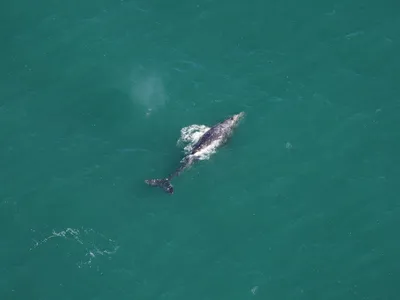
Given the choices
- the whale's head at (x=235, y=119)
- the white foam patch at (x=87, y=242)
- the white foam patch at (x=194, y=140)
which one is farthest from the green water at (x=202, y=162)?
the white foam patch at (x=194, y=140)

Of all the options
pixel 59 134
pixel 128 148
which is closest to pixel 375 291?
pixel 128 148

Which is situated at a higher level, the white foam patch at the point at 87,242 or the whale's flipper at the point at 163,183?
the whale's flipper at the point at 163,183

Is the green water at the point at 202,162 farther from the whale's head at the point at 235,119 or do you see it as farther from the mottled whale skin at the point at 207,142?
the mottled whale skin at the point at 207,142

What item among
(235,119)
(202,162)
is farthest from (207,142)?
(235,119)

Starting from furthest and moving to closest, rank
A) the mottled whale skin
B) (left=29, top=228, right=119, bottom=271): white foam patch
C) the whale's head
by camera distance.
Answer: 1. the whale's head
2. the mottled whale skin
3. (left=29, top=228, right=119, bottom=271): white foam patch

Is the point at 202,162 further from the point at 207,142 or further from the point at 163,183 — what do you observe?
the point at 163,183

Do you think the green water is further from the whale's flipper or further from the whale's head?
the whale's flipper

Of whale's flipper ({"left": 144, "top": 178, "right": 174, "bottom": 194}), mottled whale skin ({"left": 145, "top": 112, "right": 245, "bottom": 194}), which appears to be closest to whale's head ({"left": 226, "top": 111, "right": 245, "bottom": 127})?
mottled whale skin ({"left": 145, "top": 112, "right": 245, "bottom": 194})
